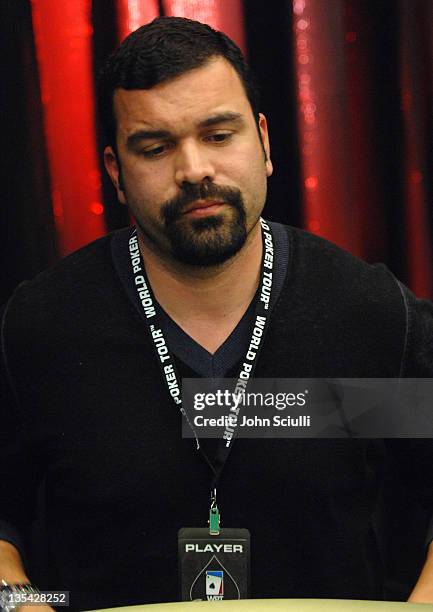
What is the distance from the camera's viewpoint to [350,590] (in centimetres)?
146

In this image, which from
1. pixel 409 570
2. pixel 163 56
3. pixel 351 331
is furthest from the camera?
pixel 409 570

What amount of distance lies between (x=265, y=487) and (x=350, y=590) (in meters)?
0.20

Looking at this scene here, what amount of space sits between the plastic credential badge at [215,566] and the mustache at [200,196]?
16.6 inches

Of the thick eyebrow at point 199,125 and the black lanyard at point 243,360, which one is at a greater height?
the thick eyebrow at point 199,125

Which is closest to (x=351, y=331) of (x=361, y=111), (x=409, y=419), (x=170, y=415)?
(x=409, y=419)

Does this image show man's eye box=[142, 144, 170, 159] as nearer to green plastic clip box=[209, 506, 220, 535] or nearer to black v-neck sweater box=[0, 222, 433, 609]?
black v-neck sweater box=[0, 222, 433, 609]

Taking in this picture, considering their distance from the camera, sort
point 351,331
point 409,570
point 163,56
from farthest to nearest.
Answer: point 409,570 → point 351,331 → point 163,56

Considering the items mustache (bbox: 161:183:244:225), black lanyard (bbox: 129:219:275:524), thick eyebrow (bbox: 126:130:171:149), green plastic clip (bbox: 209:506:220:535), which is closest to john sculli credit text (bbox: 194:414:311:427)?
black lanyard (bbox: 129:219:275:524)

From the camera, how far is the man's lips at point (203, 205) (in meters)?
1.36

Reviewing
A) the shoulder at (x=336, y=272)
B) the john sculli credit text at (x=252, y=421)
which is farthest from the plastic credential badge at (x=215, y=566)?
the shoulder at (x=336, y=272)

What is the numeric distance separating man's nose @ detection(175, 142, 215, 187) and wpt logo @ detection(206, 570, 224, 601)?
507mm

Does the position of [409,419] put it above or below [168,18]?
below

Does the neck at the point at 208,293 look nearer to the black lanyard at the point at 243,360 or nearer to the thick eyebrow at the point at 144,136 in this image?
the black lanyard at the point at 243,360

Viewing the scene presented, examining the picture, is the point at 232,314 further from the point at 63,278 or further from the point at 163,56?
the point at 163,56
